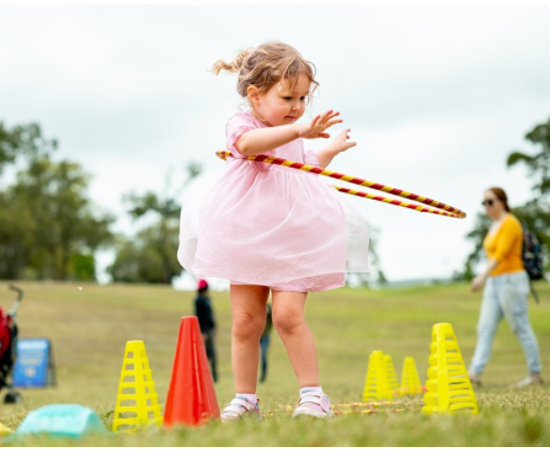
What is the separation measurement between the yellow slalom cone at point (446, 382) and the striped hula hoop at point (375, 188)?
69cm

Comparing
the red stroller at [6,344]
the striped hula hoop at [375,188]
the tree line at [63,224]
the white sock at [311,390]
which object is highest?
the tree line at [63,224]

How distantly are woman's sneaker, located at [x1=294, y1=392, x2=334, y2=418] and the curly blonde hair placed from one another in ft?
5.34

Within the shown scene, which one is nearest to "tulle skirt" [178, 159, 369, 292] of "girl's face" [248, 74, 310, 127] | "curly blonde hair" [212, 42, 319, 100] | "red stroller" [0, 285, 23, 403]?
"girl's face" [248, 74, 310, 127]

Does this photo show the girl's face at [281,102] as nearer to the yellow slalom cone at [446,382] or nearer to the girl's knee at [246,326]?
the girl's knee at [246,326]

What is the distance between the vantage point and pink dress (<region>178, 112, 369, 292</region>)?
4.18m

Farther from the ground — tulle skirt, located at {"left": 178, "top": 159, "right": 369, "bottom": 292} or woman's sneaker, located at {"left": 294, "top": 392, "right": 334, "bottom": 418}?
tulle skirt, located at {"left": 178, "top": 159, "right": 369, "bottom": 292}

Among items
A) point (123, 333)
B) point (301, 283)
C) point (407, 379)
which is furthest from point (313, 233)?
point (123, 333)

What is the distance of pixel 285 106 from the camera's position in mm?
4301

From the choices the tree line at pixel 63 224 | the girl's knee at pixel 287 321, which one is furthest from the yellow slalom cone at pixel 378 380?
the tree line at pixel 63 224

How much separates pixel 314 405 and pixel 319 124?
139cm

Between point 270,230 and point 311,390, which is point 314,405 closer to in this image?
point 311,390

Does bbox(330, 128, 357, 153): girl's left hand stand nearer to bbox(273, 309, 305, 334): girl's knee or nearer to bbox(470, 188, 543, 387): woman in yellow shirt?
bbox(273, 309, 305, 334): girl's knee

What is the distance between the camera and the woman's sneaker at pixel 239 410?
401 cm

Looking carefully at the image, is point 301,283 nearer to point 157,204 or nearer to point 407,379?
point 407,379
